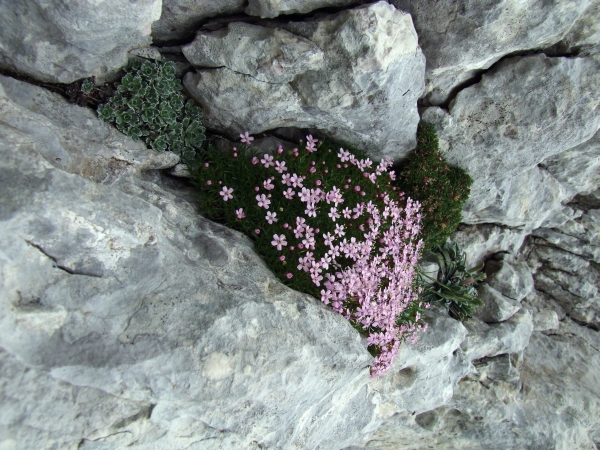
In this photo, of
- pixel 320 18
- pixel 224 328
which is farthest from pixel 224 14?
pixel 224 328

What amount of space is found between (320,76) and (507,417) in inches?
255

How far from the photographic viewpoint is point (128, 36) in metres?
4.52

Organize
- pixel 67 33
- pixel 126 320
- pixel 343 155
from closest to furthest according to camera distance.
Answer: pixel 126 320, pixel 67 33, pixel 343 155

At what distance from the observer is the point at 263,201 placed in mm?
5539

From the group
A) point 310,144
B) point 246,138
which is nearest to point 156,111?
point 246,138

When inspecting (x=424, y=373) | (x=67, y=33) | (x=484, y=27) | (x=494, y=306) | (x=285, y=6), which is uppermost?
(x=484, y=27)

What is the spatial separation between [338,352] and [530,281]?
5.50 m

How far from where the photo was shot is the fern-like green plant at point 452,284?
23.2 ft

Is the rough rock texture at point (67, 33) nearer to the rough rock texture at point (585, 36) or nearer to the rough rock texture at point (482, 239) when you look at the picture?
the rough rock texture at point (585, 36)

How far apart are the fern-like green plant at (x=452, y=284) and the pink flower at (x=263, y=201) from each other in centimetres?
295

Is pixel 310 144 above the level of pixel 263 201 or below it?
above

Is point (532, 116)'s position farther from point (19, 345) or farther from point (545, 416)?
point (19, 345)

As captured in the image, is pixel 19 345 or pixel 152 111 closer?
pixel 19 345

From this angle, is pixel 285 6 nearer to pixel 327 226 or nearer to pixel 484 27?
pixel 484 27
